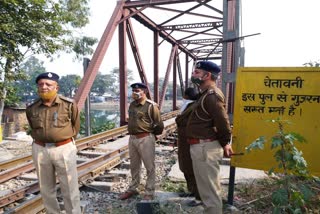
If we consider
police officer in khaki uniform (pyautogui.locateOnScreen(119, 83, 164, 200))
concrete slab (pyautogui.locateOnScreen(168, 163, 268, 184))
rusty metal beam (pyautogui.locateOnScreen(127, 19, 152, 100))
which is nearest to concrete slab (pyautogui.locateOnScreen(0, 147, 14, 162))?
police officer in khaki uniform (pyautogui.locateOnScreen(119, 83, 164, 200))

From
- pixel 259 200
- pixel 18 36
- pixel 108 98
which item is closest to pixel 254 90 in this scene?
pixel 259 200

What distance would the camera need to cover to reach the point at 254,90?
332 centimetres

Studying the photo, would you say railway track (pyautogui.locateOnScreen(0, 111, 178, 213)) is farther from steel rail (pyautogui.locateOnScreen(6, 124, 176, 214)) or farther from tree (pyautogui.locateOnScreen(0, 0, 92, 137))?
tree (pyautogui.locateOnScreen(0, 0, 92, 137))

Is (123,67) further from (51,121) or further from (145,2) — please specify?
(51,121)

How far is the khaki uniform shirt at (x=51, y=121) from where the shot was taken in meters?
3.00

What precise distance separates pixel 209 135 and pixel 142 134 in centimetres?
127

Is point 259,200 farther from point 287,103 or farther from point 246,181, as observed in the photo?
point 287,103

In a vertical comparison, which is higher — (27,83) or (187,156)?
(27,83)

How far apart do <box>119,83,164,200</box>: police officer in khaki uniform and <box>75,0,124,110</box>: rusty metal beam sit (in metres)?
4.70

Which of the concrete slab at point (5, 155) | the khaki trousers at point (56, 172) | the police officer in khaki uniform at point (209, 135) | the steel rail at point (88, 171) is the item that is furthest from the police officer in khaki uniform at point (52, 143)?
the concrete slab at point (5, 155)

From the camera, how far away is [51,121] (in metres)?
3.04

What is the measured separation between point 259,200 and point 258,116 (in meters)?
1.03

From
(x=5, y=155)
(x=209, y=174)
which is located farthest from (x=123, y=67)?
(x=209, y=174)

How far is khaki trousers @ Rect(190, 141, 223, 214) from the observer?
9.40 feet
